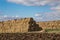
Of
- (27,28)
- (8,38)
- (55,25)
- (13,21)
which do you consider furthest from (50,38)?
(55,25)

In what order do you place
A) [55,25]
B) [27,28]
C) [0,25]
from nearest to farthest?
[27,28] < [0,25] < [55,25]

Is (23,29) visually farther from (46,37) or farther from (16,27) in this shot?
(46,37)

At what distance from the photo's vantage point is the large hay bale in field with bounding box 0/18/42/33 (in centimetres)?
2325

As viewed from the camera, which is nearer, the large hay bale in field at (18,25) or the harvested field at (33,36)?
the harvested field at (33,36)

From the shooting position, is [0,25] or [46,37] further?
[0,25]

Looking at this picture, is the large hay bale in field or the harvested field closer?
the harvested field

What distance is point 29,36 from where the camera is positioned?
1025 centimetres

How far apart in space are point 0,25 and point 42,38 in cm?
1491

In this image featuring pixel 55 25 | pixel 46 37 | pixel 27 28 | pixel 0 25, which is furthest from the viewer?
pixel 55 25

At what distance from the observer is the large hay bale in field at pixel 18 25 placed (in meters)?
23.3

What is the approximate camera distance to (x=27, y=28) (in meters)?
23.0

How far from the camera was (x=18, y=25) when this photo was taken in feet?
79.6

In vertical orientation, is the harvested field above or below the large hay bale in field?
below

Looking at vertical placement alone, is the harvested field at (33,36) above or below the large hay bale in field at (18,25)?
below
